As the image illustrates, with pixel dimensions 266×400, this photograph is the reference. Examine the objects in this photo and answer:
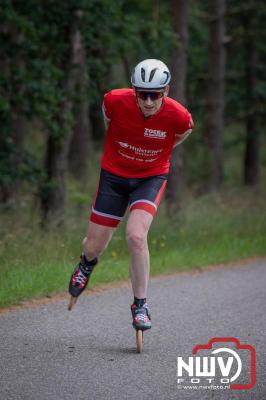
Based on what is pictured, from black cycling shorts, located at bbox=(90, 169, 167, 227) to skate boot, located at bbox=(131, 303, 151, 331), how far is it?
2.69 feet

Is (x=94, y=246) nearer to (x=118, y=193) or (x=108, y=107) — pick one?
(x=118, y=193)

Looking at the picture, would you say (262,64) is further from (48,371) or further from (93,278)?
(48,371)

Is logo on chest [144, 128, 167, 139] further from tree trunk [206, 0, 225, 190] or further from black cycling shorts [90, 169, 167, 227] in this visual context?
tree trunk [206, 0, 225, 190]

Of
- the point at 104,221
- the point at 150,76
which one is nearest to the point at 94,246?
the point at 104,221

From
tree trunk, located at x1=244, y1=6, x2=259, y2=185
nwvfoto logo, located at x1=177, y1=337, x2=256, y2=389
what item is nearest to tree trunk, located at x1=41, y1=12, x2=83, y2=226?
nwvfoto logo, located at x1=177, y1=337, x2=256, y2=389

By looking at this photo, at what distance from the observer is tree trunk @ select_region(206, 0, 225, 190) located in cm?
2337

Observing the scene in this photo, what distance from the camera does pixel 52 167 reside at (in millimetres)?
15547

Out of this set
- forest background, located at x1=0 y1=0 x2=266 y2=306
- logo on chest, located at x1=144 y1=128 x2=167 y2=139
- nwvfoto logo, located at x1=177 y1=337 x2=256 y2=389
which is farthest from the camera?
forest background, located at x1=0 y1=0 x2=266 y2=306

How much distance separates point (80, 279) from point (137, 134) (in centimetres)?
145

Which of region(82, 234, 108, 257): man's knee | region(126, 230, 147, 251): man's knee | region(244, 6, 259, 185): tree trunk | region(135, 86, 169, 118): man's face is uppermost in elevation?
region(135, 86, 169, 118): man's face

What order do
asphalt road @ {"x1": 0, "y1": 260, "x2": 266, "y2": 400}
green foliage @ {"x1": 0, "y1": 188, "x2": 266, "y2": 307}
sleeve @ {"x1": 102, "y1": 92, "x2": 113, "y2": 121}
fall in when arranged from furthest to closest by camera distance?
green foliage @ {"x1": 0, "y1": 188, "x2": 266, "y2": 307} → sleeve @ {"x1": 102, "y1": 92, "x2": 113, "y2": 121} → asphalt road @ {"x1": 0, "y1": 260, "x2": 266, "y2": 400}

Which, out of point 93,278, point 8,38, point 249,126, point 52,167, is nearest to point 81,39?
point 8,38

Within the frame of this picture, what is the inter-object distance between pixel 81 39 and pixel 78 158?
932 cm

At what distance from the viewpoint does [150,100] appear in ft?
24.0
